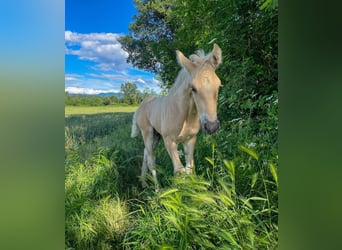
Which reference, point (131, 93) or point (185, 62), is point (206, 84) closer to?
point (185, 62)

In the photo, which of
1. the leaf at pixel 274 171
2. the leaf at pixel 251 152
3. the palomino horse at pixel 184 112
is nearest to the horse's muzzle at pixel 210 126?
the palomino horse at pixel 184 112

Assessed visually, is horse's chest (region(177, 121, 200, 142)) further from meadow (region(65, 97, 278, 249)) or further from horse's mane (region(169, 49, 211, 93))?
horse's mane (region(169, 49, 211, 93))

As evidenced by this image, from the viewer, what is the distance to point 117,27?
1.26 metres

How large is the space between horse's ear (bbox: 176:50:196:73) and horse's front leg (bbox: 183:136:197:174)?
266 mm

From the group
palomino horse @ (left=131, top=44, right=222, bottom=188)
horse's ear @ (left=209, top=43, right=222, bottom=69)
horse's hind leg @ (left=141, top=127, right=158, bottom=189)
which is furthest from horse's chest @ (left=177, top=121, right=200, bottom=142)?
horse's ear @ (left=209, top=43, right=222, bottom=69)

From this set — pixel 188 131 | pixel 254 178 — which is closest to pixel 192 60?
pixel 188 131

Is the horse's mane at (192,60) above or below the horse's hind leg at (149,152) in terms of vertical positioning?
above

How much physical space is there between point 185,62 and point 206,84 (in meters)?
0.12

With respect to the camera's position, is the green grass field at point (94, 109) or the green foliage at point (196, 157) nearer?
the green foliage at point (196, 157)

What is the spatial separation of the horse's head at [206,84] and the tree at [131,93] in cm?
24

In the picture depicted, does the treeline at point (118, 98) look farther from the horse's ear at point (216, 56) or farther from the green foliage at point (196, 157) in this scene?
the horse's ear at point (216, 56)

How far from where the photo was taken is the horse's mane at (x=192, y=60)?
116 centimetres
